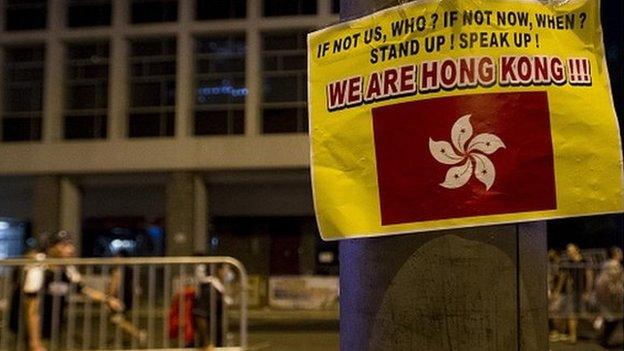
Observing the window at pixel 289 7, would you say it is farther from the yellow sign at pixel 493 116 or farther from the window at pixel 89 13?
the yellow sign at pixel 493 116

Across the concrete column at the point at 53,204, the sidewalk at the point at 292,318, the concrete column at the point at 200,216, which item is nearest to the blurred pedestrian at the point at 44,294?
the sidewalk at the point at 292,318

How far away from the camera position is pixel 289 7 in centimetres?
2806

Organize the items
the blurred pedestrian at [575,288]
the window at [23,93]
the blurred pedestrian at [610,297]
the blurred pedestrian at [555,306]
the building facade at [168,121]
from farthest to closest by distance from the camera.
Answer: the window at [23,93] < the building facade at [168,121] < the blurred pedestrian at [575,288] < the blurred pedestrian at [555,306] < the blurred pedestrian at [610,297]

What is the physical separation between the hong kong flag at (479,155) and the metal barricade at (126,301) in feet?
18.7

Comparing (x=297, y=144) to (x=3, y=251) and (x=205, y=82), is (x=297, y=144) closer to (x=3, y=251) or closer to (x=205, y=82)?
(x=205, y=82)

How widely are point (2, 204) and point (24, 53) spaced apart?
5.65 metres

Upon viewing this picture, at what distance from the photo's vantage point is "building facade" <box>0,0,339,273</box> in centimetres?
2783

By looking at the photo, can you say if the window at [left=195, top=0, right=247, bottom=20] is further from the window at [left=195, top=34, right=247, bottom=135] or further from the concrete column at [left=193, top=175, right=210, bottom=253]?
the concrete column at [left=193, top=175, right=210, bottom=253]

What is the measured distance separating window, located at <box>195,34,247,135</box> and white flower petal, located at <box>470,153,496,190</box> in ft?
83.9

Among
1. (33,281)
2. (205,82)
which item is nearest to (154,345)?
(33,281)

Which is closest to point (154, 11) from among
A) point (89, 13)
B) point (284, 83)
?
point (89, 13)

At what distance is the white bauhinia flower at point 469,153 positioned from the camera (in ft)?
8.15

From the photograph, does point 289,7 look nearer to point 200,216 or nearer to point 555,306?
point 200,216

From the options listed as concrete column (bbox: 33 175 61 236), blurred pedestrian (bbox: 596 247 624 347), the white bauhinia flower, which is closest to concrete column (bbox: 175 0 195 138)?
concrete column (bbox: 33 175 61 236)
